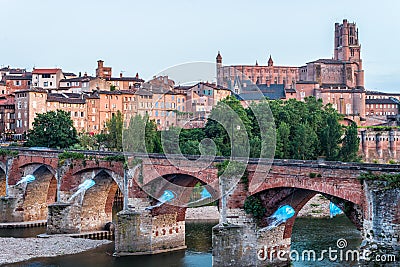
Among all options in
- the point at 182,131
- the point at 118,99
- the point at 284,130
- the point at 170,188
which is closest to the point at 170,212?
the point at 170,188

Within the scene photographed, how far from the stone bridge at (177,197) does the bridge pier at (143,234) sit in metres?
0.06

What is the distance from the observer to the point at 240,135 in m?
62.8

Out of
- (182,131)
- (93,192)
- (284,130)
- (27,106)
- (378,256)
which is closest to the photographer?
(378,256)

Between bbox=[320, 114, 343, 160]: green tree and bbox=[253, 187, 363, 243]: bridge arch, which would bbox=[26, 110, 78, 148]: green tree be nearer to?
bbox=[320, 114, 343, 160]: green tree

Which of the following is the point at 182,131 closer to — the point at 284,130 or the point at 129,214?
the point at 284,130

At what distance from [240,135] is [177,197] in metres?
23.8

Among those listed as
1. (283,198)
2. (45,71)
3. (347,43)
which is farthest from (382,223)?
(347,43)

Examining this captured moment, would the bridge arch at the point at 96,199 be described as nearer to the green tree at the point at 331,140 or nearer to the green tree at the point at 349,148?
the green tree at the point at 331,140

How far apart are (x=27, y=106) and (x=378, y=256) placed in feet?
234

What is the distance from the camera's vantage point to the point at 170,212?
3956 centimetres

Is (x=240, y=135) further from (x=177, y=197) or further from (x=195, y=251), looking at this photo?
(x=195, y=251)

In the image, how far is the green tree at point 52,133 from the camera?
237 feet

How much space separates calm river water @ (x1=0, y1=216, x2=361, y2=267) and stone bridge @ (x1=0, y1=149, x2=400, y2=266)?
4.29ft

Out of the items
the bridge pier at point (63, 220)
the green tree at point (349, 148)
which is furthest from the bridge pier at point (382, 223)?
the green tree at point (349, 148)
